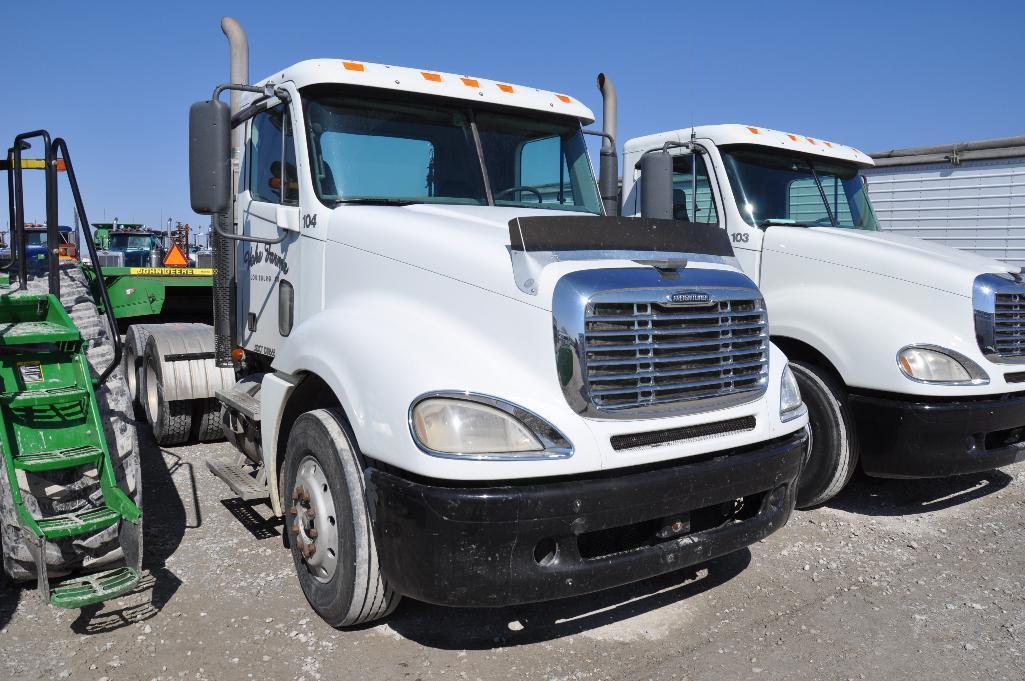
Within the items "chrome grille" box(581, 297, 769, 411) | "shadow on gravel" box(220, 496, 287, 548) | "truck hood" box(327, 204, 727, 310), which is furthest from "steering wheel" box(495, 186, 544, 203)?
"shadow on gravel" box(220, 496, 287, 548)

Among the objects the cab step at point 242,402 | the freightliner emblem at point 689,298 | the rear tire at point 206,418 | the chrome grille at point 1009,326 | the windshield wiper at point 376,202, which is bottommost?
the rear tire at point 206,418

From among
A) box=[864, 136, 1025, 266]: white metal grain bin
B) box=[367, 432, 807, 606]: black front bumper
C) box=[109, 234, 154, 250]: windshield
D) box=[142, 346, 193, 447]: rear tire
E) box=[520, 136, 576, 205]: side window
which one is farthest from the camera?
box=[109, 234, 154, 250]: windshield

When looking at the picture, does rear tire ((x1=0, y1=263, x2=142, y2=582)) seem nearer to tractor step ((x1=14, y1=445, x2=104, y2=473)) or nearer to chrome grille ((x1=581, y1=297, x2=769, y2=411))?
tractor step ((x1=14, y1=445, x2=104, y2=473))

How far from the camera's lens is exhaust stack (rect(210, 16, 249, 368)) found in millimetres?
5410

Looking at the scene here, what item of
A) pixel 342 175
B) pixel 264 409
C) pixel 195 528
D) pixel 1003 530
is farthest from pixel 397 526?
pixel 1003 530

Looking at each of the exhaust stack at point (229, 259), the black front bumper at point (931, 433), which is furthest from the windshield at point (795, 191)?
the exhaust stack at point (229, 259)

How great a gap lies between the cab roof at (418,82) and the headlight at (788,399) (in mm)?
2124

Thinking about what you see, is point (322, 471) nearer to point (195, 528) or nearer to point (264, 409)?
point (264, 409)

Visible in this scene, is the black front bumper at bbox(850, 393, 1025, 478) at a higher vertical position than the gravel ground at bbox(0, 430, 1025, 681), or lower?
higher

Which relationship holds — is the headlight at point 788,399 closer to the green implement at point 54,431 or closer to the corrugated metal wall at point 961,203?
the green implement at point 54,431

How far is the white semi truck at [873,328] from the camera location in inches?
191

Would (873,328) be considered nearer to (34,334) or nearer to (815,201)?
(815,201)

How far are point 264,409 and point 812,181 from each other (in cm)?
453

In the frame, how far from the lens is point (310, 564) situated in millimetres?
3551
